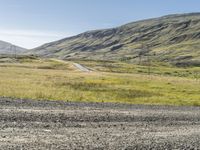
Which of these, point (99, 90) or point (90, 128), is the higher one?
point (90, 128)

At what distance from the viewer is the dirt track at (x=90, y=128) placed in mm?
19641

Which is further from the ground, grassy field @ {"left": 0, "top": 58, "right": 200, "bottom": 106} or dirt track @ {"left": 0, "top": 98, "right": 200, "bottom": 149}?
dirt track @ {"left": 0, "top": 98, "right": 200, "bottom": 149}

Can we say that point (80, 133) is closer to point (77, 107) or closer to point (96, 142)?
point (96, 142)

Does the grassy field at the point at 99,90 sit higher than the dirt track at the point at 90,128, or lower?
lower

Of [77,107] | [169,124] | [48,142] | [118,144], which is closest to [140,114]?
[169,124]

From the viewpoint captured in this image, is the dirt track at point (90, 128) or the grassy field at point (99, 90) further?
the grassy field at point (99, 90)

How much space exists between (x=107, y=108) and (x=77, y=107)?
2.62m

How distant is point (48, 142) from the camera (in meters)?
19.2

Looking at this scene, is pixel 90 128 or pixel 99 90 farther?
pixel 99 90

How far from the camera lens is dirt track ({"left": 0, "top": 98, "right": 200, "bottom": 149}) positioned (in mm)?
19641

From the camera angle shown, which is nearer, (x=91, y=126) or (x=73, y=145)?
(x=73, y=145)

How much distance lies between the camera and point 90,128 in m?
23.7

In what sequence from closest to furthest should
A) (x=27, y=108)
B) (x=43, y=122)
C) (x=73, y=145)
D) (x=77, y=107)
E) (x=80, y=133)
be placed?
(x=73, y=145)
(x=80, y=133)
(x=43, y=122)
(x=27, y=108)
(x=77, y=107)

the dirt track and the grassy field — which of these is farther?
the grassy field
